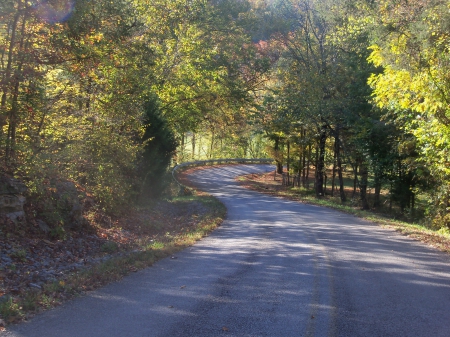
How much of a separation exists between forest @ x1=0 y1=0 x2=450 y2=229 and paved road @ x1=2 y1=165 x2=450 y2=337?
469cm

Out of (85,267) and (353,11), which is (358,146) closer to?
(353,11)

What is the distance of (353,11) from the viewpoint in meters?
26.0

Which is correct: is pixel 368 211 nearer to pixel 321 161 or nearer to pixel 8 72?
pixel 321 161

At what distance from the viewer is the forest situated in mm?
11727

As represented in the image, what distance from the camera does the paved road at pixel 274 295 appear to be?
5.67 metres

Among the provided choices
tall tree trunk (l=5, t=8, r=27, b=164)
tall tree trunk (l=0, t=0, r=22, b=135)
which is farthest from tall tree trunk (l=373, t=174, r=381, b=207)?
tall tree trunk (l=0, t=0, r=22, b=135)

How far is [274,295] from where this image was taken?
713cm

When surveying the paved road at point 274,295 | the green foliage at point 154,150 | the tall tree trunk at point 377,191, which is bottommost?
the paved road at point 274,295

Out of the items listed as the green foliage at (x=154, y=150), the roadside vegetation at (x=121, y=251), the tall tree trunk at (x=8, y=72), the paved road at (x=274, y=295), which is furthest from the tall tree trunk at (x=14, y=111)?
the green foliage at (x=154, y=150)

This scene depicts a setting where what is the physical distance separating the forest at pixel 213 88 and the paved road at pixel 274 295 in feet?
15.4

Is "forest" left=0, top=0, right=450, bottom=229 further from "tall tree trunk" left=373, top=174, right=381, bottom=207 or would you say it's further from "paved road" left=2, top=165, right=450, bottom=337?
"paved road" left=2, top=165, right=450, bottom=337

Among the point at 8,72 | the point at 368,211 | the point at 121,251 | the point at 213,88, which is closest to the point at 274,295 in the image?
the point at 121,251

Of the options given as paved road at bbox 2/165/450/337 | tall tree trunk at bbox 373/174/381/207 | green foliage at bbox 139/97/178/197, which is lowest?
paved road at bbox 2/165/450/337

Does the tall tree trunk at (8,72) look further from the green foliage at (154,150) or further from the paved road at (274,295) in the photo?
the green foliage at (154,150)
